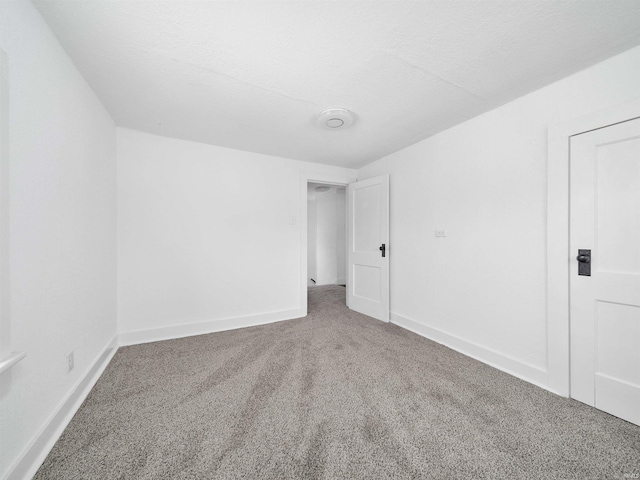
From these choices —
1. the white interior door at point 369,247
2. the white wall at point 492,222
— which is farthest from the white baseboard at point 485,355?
the white interior door at point 369,247

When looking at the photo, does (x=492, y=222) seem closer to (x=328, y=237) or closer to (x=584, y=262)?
(x=584, y=262)

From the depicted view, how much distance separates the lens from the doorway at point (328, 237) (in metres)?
6.01

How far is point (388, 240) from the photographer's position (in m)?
3.32

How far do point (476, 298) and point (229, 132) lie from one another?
3072mm

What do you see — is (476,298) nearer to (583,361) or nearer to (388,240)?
(583,361)

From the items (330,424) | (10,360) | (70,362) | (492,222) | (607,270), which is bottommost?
(330,424)

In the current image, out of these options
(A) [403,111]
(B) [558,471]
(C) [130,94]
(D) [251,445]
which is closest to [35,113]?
(C) [130,94]

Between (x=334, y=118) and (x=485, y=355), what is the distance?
2.60 m

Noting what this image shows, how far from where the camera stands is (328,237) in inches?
240

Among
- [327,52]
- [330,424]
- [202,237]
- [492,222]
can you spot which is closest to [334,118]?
[327,52]

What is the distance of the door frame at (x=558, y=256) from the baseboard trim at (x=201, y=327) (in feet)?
8.75

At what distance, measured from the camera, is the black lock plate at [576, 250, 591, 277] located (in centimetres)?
165

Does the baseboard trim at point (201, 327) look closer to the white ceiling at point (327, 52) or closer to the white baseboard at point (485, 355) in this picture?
the white baseboard at point (485, 355)

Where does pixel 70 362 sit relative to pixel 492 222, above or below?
below
